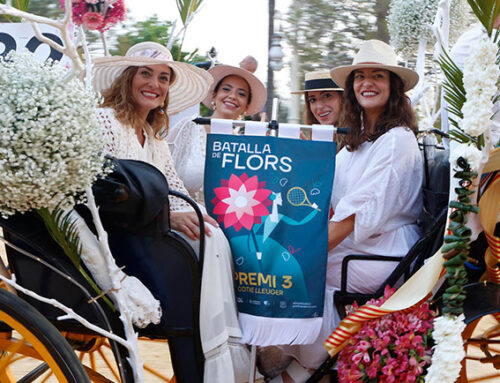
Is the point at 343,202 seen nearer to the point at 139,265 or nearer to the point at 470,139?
the point at 470,139

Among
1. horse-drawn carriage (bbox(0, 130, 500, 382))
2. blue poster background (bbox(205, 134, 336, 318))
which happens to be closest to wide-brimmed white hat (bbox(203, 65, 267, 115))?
blue poster background (bbox(205, 134, 336, 318))

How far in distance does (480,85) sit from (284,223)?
90cm

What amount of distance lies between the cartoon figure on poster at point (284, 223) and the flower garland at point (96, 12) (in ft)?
2.33

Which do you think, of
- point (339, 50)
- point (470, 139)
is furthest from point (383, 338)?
point (339, 50)

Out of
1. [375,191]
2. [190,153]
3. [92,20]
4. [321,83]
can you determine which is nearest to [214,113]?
[190,153]

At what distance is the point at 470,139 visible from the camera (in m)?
2.02

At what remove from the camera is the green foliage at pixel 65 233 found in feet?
6.71

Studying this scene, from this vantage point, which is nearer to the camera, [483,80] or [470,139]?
[483,80]

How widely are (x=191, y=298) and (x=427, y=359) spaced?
885 mm

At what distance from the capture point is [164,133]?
3088 millimetres

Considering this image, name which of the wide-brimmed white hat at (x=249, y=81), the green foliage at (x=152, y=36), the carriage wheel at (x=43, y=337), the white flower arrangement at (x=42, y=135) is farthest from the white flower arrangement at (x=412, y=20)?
the carriage wheel at (x=43, y=337)

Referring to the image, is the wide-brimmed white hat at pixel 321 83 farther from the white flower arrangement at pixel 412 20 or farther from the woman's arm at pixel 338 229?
the woman's arm at pixel 338 229

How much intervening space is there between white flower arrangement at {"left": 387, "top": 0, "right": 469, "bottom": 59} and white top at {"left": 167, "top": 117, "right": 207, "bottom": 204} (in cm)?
152

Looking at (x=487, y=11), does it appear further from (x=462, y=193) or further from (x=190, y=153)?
(x=190, y=153)
